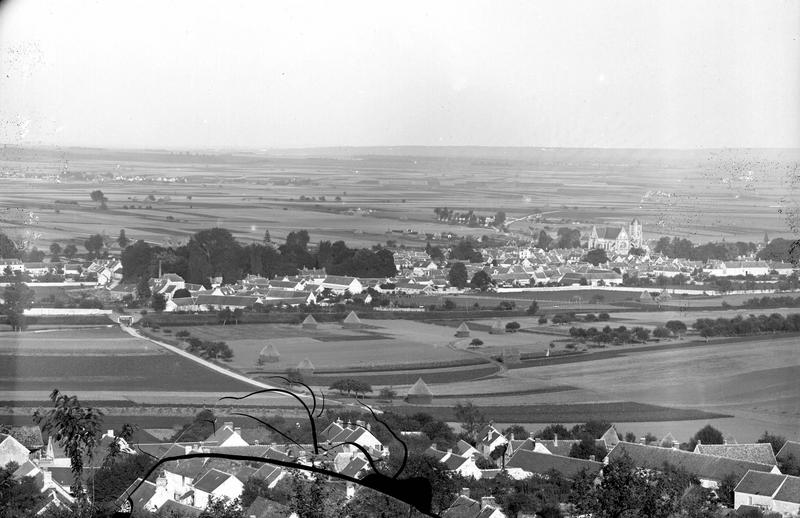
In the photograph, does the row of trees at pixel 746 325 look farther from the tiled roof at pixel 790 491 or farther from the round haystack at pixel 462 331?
the tiled roof at pixel 790 491

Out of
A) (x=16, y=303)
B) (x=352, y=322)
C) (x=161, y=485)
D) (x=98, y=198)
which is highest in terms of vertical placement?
(x=98, y=198)

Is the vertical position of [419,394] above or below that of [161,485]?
below

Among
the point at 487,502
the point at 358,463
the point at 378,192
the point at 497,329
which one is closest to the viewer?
the point at 487,502

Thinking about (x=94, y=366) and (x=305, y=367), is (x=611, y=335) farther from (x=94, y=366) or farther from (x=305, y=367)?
(x=94, y=366)

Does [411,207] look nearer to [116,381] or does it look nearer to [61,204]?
[61,204]

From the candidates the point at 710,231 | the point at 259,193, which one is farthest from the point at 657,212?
the point at 259,193

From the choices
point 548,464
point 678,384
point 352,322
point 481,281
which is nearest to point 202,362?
point 352,322

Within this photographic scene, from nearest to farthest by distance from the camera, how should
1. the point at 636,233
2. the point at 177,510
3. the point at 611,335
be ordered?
the point at 177,510 → the point at 611,335 → the point at 636,233
